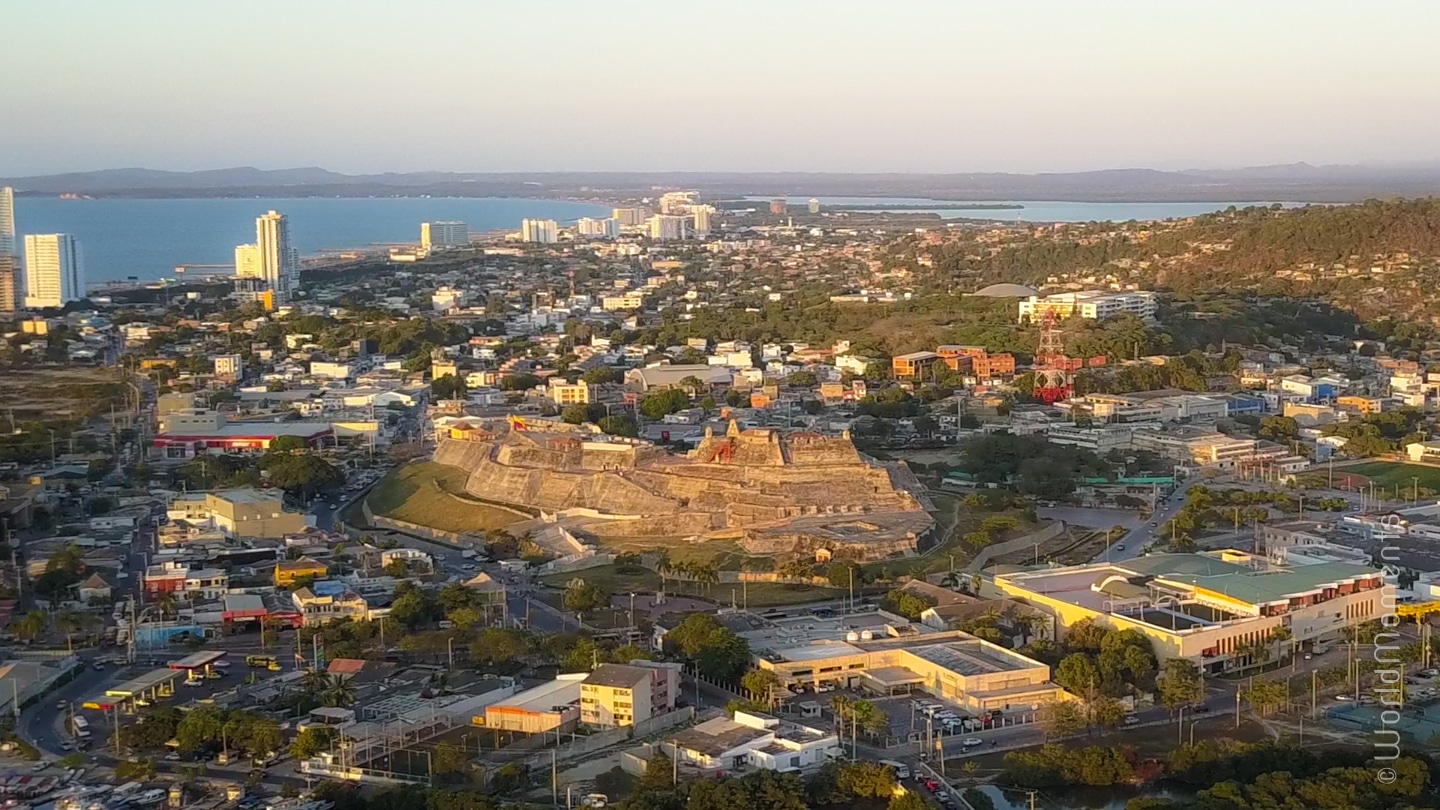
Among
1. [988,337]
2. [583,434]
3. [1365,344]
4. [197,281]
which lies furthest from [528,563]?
[197,281]

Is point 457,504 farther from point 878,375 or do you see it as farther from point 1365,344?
point 1365,344

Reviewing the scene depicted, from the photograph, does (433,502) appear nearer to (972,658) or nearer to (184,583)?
(184,583)

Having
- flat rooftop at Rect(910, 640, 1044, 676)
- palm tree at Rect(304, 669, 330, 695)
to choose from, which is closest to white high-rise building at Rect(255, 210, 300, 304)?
palm tree at Rect(304, 669, 330, 695)

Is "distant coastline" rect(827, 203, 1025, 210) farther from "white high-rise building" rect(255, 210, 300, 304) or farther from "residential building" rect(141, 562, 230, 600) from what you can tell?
"residential building" rect(141, 562, 230, 600)

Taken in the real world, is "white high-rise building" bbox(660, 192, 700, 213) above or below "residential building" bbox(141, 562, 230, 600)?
above

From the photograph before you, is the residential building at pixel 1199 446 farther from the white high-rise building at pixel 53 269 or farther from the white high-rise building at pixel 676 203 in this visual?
the white high-rise building at pixel 676 203

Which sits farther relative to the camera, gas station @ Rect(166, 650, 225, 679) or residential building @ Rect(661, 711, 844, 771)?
gas station @ Rect(166, 650, 225, 679)
